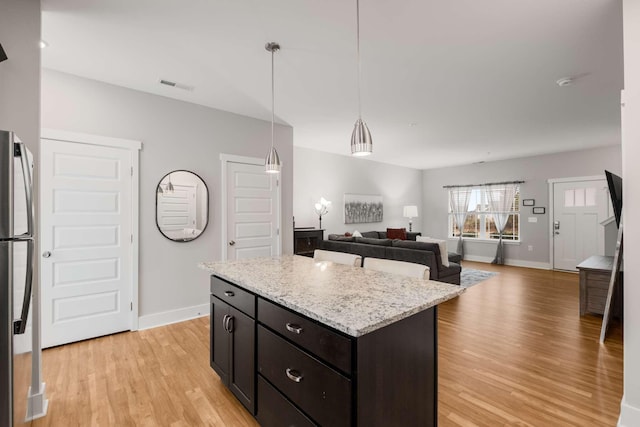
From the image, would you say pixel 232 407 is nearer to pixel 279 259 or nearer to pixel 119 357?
pixel 279 259

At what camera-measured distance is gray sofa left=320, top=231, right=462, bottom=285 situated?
14.1 feet

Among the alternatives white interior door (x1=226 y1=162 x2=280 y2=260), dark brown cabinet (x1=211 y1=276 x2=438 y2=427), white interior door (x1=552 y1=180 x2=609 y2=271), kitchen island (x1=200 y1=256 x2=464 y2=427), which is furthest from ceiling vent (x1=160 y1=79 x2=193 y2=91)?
white interior door (x1=552 y1=180 x2=609 y2=271)

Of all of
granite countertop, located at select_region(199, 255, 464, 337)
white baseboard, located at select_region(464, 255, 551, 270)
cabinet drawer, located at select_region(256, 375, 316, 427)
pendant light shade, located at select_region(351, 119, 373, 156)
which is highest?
pendant light shade, located at select_region(351, 119, 373, 156)

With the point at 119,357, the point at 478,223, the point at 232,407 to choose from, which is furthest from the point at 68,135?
the point at 478,223

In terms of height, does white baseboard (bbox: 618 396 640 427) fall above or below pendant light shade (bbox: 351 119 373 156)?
below

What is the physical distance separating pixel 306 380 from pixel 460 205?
312 inches

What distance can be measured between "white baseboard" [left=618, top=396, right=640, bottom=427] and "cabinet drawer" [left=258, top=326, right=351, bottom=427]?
1.79 m

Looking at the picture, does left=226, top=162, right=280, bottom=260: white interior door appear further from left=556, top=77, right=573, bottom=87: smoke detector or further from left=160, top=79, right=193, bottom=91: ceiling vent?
left=556, top=77, right=573, bottom=87: smoke detector

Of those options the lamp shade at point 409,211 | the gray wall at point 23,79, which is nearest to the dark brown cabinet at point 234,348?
the gray wall at point 23,79

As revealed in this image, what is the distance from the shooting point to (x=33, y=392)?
6.29 feet

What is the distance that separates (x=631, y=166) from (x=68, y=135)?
4.42 metres

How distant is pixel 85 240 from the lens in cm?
298

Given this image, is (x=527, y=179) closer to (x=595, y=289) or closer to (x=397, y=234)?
(x=397, y=234)

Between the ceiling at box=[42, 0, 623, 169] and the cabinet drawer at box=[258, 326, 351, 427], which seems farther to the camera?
the ceiling at box=[42, 0, 623, 169]
